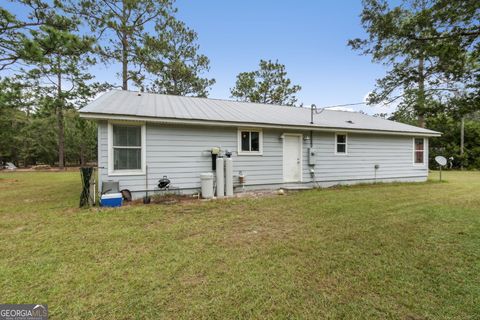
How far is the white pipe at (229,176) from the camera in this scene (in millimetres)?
7312

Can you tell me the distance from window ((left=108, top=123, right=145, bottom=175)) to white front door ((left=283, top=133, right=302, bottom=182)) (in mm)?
4966

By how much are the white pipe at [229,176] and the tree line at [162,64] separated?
4.50 m

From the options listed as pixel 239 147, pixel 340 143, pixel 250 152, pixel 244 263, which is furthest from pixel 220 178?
pixel 340 143

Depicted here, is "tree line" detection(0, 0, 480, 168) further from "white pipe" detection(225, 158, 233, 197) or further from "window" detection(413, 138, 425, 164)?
"white pipe" detection(225, 158, 233, 197)

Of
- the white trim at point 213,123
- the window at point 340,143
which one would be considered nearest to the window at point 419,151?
the white trim at point 213,123

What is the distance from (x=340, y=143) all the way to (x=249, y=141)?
4134 mm

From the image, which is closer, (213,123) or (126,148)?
(126,148)

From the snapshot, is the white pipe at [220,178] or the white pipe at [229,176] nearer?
the white pipe at [220,178]

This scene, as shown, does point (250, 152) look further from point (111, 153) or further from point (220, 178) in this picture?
point (111, 153)

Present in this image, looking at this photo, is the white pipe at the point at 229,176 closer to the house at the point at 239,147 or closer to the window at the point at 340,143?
the house at the point at 239,147

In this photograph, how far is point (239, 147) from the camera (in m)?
7.93

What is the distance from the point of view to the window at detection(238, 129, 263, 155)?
26.1 feet

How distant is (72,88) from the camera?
2022cm

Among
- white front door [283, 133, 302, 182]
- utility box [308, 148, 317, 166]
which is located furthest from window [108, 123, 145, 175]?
utility box [308, 148, 317, 166]
